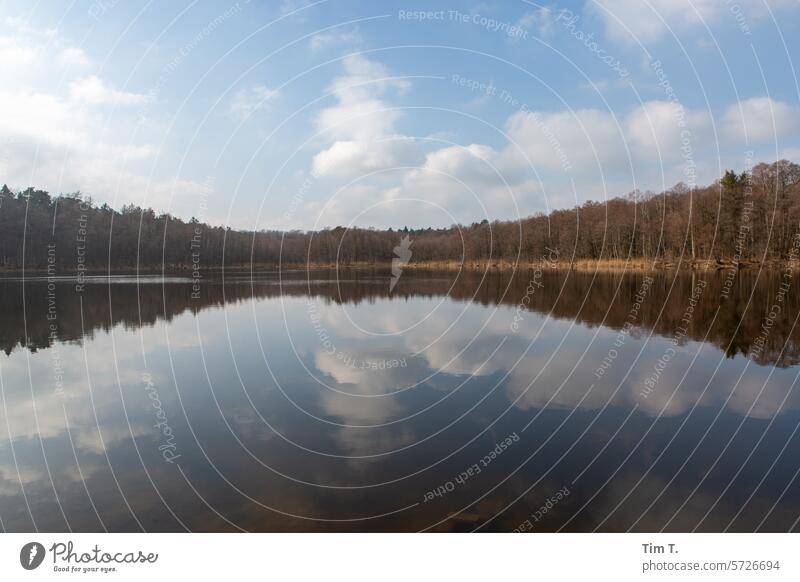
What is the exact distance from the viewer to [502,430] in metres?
8.98

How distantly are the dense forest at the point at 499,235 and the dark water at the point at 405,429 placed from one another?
2266cm

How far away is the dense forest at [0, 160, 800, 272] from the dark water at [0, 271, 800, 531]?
2266 centimetres

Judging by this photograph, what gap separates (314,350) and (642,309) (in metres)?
18.5

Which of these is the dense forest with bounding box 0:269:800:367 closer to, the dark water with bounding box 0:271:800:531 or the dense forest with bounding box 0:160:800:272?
the dark water with bounding box 0:271:800:531

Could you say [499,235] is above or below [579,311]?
above

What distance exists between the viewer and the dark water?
6297 mm

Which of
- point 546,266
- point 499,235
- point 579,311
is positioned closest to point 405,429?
point 579,311

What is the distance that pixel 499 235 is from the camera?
95000 mm

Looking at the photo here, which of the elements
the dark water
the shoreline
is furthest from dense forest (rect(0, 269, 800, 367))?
the shoreline

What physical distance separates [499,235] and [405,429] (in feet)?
293

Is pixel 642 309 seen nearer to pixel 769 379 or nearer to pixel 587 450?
pixel 769 379

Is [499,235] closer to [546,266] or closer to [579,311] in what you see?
[546,266]

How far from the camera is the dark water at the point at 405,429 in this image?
20.7 feet

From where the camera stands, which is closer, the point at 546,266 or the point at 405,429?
the point at 405,429
